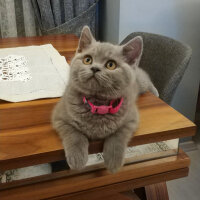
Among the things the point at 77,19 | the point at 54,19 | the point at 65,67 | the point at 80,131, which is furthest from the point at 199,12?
the point at 80,131

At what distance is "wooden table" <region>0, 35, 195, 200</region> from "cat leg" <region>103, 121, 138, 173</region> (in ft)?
0.08

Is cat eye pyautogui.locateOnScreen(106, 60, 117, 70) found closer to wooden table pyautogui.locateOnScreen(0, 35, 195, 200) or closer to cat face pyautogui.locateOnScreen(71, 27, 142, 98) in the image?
cat face pyautogui.locateOnScreen(71, 27, 142, 98)

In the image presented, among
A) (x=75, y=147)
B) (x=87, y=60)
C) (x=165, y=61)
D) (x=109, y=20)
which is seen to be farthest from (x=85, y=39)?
(x=109, y=20)

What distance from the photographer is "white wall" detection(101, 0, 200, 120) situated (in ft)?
5.32

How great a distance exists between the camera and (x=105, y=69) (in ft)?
2.09

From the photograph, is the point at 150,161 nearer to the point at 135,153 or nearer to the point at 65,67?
the point at 135,153

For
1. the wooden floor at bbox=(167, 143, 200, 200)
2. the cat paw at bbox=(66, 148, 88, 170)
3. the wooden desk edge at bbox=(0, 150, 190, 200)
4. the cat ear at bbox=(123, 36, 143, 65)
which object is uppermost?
the cat ear at bbox=(123, 36, 143, 65)

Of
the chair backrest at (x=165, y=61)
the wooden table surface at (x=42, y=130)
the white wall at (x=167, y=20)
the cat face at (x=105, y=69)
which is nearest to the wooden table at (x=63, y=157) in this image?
the wooden table surface at (x=42, y=130)

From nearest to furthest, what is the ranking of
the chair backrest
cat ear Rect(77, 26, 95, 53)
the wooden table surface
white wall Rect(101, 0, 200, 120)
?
the wooden table surface
cat ear Rect(77, 26, 95, 53)
the chair backrest
white wall Rect(101, 0, 200, 120)

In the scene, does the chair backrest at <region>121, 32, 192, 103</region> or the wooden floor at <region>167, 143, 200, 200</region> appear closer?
the chair backrest at <region>121, 32, 192, 103</region>

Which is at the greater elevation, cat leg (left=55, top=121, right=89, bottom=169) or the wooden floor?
cat leg (left=55, top=121, right=89, bottom=169)

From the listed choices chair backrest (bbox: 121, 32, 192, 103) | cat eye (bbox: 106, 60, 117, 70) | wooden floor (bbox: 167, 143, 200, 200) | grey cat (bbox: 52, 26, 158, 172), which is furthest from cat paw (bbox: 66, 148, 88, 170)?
wooden floor (bbox: 167, 143, 200, 200)

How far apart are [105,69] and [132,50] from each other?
0.32ft

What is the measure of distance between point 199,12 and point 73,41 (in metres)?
0.87
